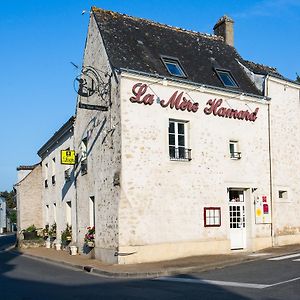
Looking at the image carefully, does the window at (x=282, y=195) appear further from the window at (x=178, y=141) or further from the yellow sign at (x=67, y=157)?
the yellow sign at (x=67, y=157)

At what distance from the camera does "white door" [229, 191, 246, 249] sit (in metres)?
18.2

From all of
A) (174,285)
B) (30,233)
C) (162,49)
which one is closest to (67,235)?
(30,233)

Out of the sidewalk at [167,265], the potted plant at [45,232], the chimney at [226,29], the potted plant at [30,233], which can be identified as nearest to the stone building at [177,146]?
the sidewalk at [167,265]

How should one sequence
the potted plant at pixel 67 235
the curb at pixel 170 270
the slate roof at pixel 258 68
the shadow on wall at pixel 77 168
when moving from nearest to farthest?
the curb at pixel 170 270 < the shadow on wall at pixel 77 168 < the slate roof at pixel 258 68 < the potted plant at pixel 67 235

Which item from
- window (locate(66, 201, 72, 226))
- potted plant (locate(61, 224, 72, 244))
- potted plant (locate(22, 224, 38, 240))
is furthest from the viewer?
potted plant (locate(22, 224, 38, 240))

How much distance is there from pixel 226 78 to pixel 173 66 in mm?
2629

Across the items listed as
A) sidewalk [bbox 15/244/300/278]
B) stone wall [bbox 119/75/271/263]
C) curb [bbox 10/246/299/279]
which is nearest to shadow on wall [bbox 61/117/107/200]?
stone wall [bbox 119/75/271/263]

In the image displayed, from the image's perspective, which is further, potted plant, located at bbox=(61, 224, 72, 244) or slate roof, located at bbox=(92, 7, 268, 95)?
potted plant, located at bbox=(61, 224, 72, 244)

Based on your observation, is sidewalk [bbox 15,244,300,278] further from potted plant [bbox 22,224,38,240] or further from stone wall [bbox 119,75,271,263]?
potted plant [bbox 22,224,38,240]

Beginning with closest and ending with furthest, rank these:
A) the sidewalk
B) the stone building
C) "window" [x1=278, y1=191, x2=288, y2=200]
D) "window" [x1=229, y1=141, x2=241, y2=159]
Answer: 1. the sidewalk
2. the stone building
3. "window" [x1=229, y1=141, x2=241, y2=159]
4. "window" [x1=278, y1=191, x2=288, y2=200]

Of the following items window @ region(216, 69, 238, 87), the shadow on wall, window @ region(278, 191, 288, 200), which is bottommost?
window @ region(278, 191, 288, 200)

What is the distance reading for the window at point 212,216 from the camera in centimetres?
1703

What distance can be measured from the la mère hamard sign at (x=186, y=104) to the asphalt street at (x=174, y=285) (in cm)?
590

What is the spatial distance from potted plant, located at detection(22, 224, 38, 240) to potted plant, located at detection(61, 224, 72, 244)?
4723 millimetres
